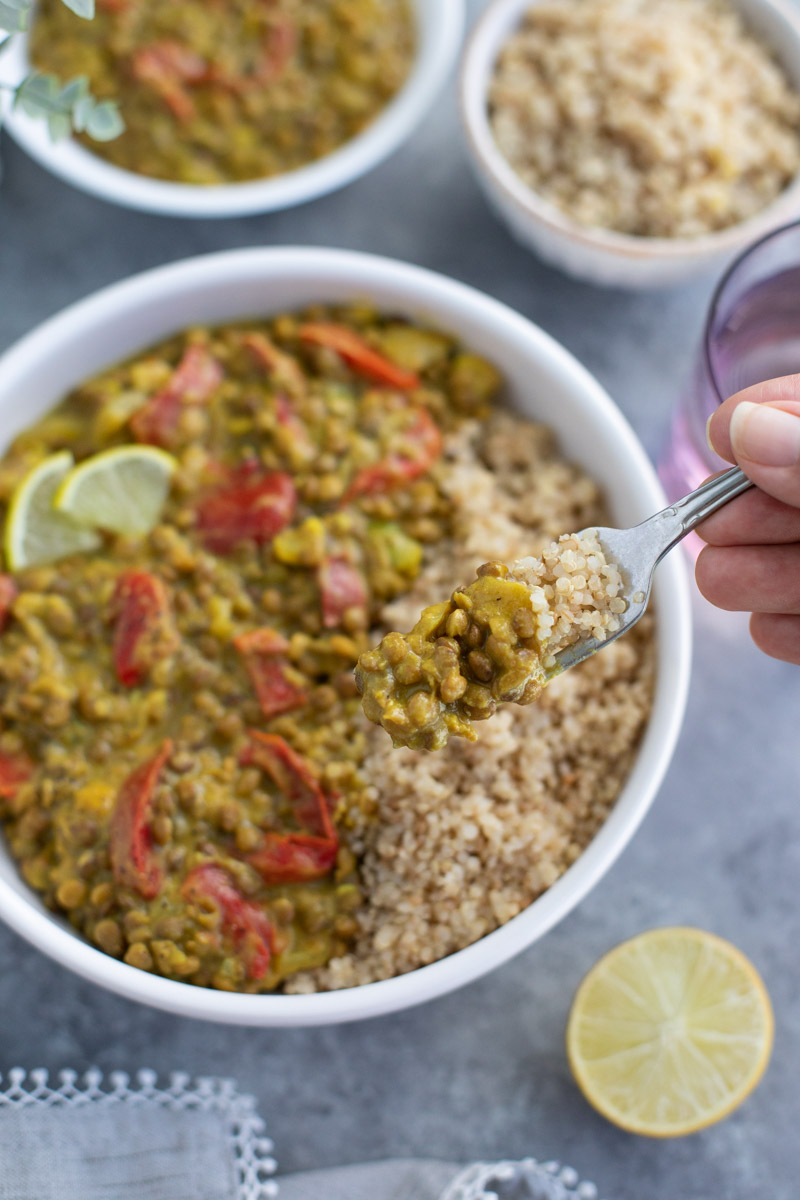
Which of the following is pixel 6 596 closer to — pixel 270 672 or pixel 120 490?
pixel 120 490

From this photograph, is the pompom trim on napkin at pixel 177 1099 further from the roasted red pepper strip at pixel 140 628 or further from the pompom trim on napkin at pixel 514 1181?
the roasted red pepper strip at pixel 140 628

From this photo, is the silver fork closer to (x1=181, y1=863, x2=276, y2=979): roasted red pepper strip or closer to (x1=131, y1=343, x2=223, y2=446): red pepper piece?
(x1=181, y1=863, x2=276, y2=979): roasted red pepper strip

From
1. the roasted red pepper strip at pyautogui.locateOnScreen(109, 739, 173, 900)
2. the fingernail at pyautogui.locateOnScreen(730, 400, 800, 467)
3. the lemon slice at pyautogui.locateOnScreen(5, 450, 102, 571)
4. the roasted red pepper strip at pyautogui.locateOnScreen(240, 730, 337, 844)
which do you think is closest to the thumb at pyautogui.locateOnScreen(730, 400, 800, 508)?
the fingernail at pyautogui.locateOnScreen(730, 400, 800, 467)

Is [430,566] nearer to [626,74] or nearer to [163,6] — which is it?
[626,74]

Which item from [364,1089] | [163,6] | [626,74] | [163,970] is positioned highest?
[163,6]

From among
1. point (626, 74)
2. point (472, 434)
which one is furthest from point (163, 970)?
point (626, 74)
